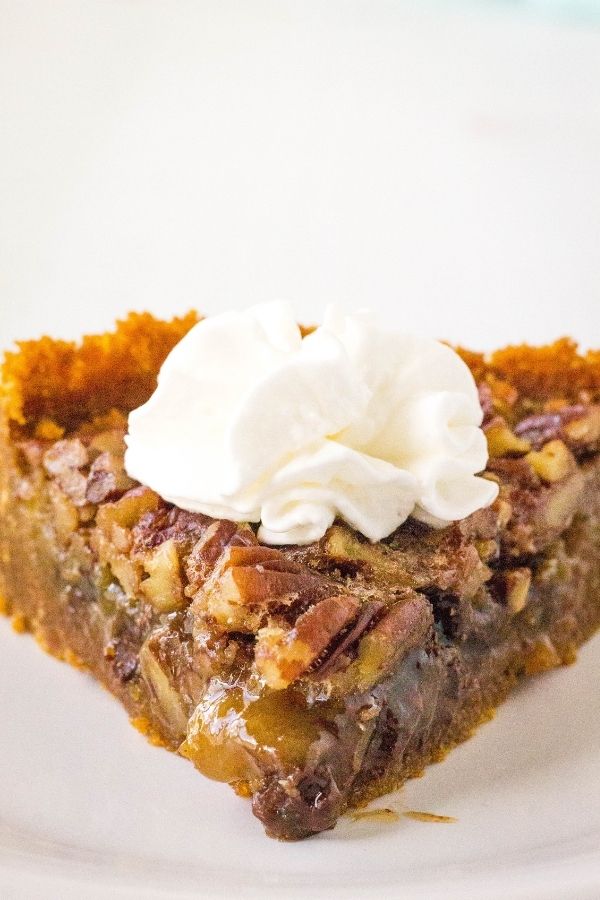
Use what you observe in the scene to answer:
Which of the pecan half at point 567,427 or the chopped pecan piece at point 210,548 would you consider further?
the pecan half at point 567,427

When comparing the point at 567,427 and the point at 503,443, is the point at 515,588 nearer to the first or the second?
the point at 503,443

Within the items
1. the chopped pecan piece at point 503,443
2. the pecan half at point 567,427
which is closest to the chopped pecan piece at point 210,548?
the chopped pecan piece at point 503,443

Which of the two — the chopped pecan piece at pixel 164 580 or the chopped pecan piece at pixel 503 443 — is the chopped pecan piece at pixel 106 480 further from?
the chopped pecan piece at pixel 503 443

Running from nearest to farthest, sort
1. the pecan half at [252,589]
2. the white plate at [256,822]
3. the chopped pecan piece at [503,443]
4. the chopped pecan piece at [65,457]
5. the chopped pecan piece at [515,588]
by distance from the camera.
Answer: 1. the white plate at [256,822]
2. the pecan half at [252,589]
3. the chopped pecan piece at [515,588]
4. the chopped pecan piece at [65,457]
5. the chopped pecan piece at [503,443]

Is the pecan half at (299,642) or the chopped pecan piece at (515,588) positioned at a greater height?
the pecan half at (299,642)

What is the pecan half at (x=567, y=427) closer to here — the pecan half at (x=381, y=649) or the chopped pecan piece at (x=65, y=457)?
the pecan half at (x=381, y=649)

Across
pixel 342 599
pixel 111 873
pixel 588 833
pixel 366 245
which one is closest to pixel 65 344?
pixel 342 599

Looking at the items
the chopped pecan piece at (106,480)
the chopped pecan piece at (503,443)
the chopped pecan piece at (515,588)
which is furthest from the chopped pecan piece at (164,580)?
the chopped pecan piece at (503,443)

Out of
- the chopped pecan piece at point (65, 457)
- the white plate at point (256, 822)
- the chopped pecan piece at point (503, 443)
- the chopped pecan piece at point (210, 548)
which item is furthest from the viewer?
the chopped pecan piece at point (503, 443)

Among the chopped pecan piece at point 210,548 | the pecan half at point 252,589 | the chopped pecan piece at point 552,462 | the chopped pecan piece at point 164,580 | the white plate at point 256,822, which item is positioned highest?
the chopped pecan piece at point 552,462
